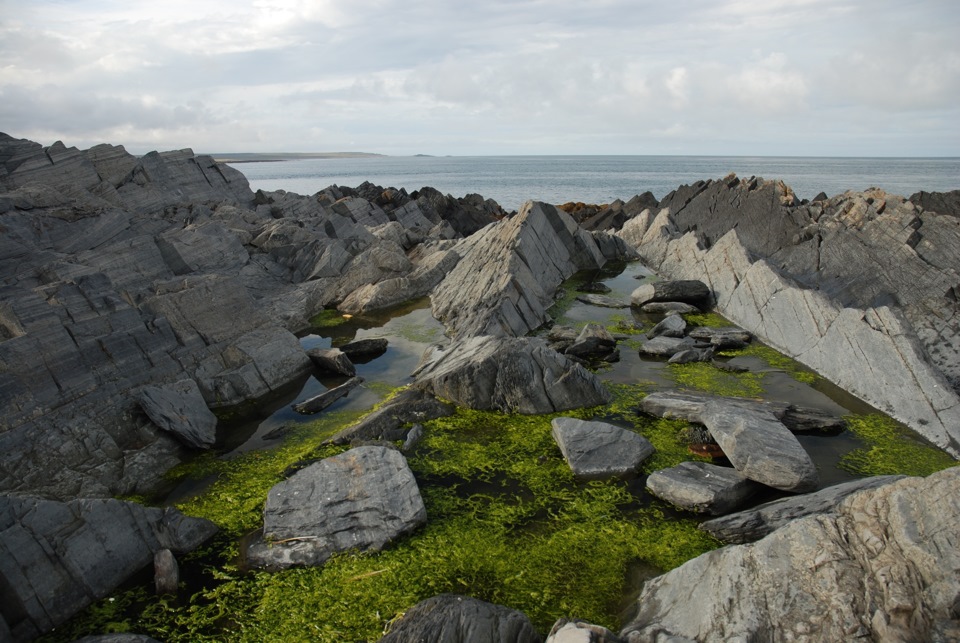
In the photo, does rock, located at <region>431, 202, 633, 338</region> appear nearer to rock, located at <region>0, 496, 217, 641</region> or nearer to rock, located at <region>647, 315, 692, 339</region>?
rock, located at <region>647, 315, 692, 339</region>

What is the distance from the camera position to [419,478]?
9.65 metres

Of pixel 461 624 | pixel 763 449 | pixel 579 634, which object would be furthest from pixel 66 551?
pixel 763 449

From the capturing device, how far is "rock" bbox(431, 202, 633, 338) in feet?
56.8

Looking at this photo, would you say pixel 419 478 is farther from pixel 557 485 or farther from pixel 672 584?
pixel 672 584

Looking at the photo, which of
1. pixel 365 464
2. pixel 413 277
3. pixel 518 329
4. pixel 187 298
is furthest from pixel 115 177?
pixel 365 464

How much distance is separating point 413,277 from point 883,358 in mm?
15394

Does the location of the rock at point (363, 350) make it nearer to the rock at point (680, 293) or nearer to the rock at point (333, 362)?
the rock at point (333, 362)

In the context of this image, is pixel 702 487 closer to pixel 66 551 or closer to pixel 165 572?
pixel 165 572

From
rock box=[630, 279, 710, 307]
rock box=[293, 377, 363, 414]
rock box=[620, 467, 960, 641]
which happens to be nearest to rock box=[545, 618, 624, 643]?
rock box=[620, 467, 960, 641]

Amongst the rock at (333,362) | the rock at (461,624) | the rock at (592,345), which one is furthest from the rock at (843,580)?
the rock at (333,362)

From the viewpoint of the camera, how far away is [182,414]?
36.1 feet

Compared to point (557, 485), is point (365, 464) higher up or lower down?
higher up

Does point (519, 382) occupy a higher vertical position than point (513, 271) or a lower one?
lower

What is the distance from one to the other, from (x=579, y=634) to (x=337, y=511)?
3.93m
